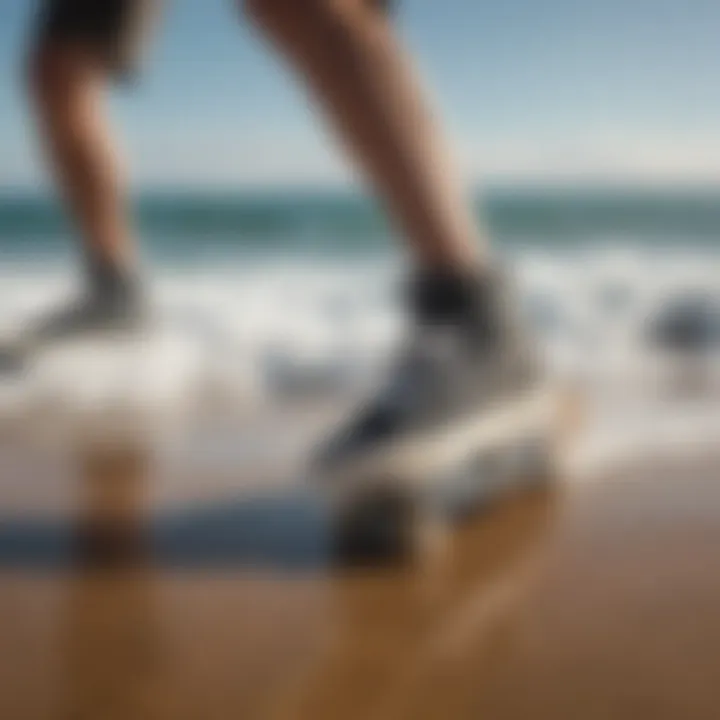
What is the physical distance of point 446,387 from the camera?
2.91 feet

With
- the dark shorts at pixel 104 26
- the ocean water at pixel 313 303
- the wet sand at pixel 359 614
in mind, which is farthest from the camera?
the ocean water at pixel 313 303

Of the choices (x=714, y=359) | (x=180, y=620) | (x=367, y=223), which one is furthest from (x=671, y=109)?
(x=180, y=620)

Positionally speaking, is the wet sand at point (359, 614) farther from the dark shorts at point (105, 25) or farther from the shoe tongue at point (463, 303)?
the dark shorts at point (105, 25)

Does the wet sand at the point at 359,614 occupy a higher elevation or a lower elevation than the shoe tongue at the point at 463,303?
lower

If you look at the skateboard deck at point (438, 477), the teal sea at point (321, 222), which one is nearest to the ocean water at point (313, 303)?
the teal sea at point (321, 222)

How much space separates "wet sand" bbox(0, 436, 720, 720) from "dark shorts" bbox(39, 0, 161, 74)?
0.46 meters

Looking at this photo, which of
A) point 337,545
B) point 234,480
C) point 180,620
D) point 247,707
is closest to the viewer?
point 247,707

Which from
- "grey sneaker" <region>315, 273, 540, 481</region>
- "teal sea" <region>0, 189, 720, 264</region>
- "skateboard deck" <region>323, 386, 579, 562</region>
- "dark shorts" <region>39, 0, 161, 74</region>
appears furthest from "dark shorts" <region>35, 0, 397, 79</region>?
"skateboard deck" <region>323, 386, 579, 562</region>

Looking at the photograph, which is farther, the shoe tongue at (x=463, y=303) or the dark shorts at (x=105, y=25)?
the dark shorts at (x=105, y=25)

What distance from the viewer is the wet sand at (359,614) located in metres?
0.60

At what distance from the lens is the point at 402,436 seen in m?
0.84

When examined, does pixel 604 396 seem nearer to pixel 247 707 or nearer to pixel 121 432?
pixel 121 432

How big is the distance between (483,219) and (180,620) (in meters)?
0.68

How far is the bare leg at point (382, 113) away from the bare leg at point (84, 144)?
324 mm
